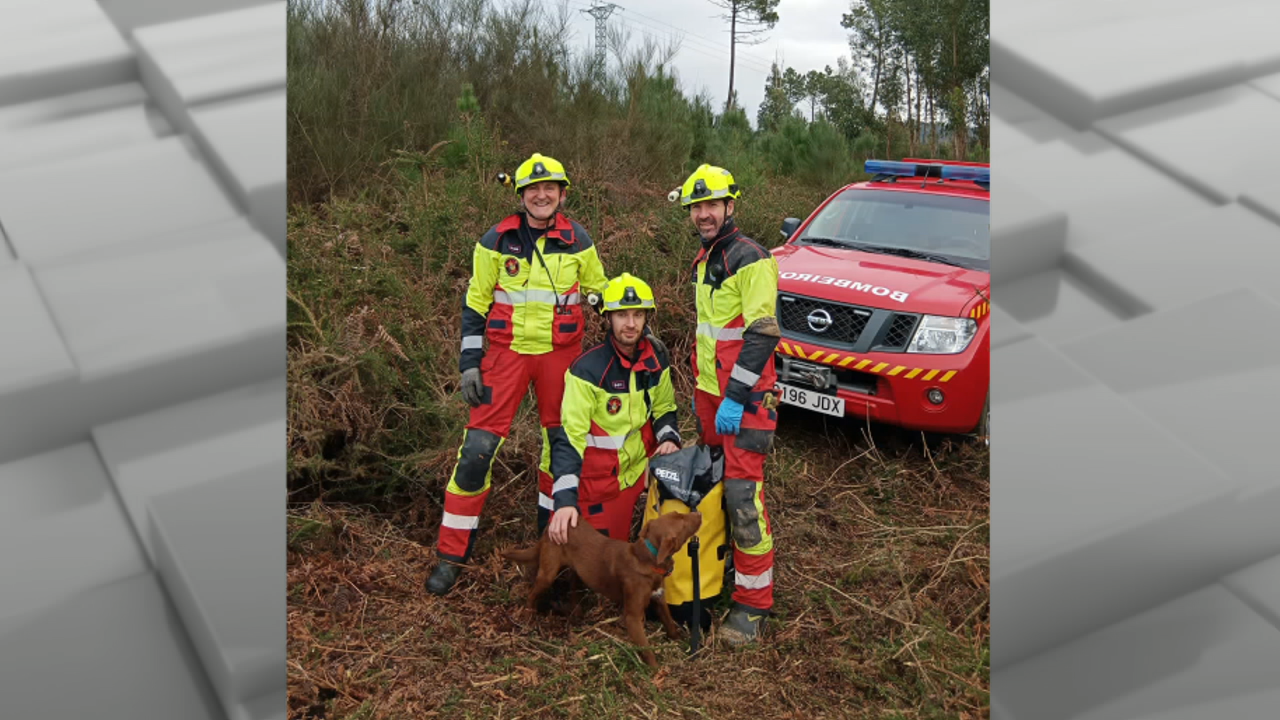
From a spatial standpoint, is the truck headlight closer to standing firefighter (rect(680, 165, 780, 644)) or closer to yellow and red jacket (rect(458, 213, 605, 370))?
standing firefighter (rect(680, 165, 780, 644))

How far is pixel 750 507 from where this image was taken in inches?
132

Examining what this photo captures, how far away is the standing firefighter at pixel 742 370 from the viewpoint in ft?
10.9

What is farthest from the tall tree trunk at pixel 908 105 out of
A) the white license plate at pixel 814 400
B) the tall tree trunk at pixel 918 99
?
the white license plate at pixel 814 400

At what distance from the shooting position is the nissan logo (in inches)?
193

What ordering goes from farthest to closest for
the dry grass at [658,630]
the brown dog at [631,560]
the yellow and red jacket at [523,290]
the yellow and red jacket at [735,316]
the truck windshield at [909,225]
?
the truck windshield at [909,225] < the yellow and red jacket at [523,290] < the yellow and red jacket at [735,316] < the brown dog at [631,560] < the dry grass at [658,630]

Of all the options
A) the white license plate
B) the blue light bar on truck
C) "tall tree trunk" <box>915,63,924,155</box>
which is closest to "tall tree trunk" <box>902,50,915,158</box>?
"tall tree trunk" <box>915,63,924,155</box>

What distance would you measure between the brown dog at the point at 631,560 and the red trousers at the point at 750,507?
0.83 ft

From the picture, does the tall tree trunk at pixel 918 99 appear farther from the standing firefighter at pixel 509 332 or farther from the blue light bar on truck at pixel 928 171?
the standing firefighter at pixel 509 332
